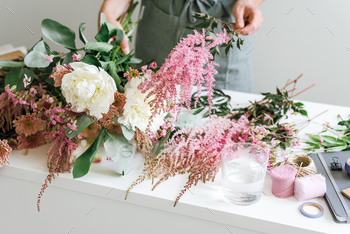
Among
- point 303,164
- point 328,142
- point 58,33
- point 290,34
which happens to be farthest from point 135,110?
point 290,34

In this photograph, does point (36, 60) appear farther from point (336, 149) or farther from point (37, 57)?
point (336, 149)

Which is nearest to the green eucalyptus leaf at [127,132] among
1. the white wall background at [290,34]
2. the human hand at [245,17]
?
the human hand at [245,17]

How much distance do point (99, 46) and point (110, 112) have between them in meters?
0.16

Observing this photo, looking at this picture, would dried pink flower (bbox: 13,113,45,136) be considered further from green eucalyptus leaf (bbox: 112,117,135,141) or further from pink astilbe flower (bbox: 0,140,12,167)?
green eucalyptus leaf (bbox: 112,117,135,141)

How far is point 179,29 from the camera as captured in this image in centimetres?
112

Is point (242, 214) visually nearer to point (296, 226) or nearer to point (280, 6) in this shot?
point (296, 226)

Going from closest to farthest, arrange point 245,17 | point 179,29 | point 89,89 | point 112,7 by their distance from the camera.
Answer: point 89,89 → point 245,17 → point 112,7 → point 179,29

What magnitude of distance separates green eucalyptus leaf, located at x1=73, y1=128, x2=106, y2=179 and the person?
1.50 ft

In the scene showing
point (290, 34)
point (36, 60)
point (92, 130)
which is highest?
point (290, 34)

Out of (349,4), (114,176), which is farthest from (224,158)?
(349,4)

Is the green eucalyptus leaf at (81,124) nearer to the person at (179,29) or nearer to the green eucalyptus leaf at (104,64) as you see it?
the green eucalyptus leaf at (104,64)

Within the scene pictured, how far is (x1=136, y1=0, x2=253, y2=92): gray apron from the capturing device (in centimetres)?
108

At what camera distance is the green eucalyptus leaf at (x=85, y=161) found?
0.60 metres

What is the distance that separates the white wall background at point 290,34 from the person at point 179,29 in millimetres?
452
